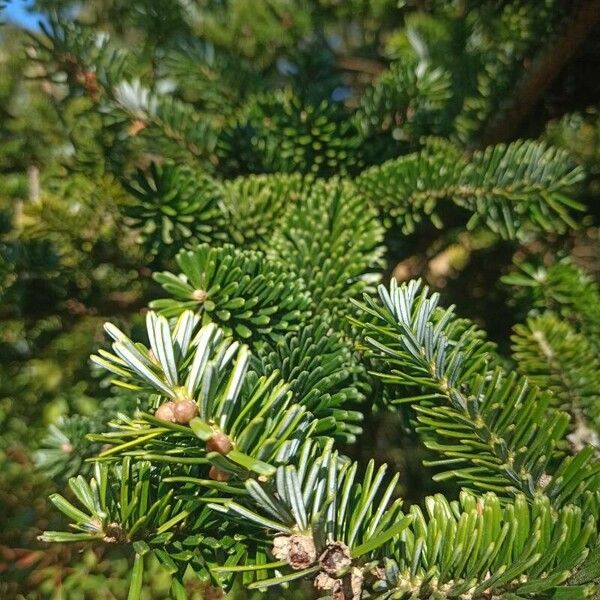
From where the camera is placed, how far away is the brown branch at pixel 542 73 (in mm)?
586

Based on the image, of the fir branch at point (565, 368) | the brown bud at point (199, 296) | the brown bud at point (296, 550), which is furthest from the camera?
the fir branch at point (565, 368)

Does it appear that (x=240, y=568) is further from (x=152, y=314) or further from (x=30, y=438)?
(x=30, y=438)

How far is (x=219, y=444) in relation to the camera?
0.84 ft

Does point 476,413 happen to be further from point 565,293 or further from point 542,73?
point 542,73

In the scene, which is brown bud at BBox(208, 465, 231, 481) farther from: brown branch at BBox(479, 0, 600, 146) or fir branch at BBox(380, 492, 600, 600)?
brown branch at BBox(479, 0, 600, 146)

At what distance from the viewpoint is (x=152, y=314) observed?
0.95 feet

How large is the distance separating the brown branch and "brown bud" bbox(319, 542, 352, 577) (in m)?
0.54

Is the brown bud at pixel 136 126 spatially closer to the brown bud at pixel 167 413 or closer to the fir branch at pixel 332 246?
the fir branch at pixel 332 246

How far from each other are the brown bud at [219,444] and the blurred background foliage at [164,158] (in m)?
0.26

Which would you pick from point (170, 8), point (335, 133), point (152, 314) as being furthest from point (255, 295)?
point (170, 8)

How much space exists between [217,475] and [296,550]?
0.21 ft

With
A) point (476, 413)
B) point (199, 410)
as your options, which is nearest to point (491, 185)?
point (476, 413)

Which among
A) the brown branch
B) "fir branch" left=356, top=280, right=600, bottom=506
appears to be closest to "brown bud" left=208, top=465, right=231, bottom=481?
"fir branch" left=356, top=280, right=600, bottom=506

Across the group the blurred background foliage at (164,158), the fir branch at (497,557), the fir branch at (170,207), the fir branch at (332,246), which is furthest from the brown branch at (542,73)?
the fir branch at (497,557)
